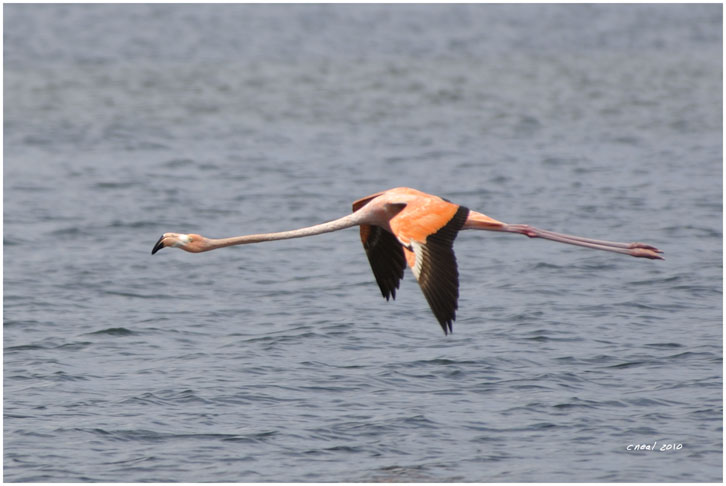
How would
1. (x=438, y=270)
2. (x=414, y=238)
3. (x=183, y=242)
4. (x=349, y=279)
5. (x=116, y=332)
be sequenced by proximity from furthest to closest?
1. (x=349, y=279)
2. (x=116, y=332)
3. (x=183, y=242)
4. (x=414, y=238)
5. (x=438, y=270)

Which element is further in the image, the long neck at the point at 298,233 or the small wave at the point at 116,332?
the small wave at the point at 116,332

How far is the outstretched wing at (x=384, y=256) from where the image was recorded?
11.5 meters

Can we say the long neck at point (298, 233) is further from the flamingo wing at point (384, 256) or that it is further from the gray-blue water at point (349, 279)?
the gray-blue water at point (349, 279)

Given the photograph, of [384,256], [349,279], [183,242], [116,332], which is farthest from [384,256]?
[349,279]

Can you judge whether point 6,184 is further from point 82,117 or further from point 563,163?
point 563,163

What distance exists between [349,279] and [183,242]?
16.0ft

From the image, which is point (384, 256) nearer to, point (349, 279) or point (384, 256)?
point (384, 256)

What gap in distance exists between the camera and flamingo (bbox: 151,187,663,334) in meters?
9.68

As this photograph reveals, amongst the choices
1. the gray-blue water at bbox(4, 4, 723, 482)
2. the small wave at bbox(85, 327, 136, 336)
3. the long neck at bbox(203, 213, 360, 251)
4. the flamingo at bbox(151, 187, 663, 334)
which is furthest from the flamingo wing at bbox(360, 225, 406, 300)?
the small wave at bbox(85, 327, 136, 336)

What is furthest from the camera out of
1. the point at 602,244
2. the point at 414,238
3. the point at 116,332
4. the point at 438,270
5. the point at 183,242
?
the point at 116,332

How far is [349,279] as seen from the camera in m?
15.5

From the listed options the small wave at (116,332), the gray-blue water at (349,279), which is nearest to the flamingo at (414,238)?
the gray-blue water at (349,279)

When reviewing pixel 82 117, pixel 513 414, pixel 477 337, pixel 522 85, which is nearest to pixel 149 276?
pixel 477 337

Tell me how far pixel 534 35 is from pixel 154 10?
14.5 metres
